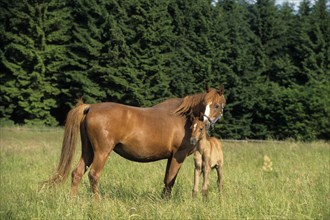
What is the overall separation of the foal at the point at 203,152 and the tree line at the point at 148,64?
22894mm

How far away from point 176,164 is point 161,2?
27.0 metres

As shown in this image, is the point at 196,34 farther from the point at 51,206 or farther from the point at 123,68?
the point at 51,206

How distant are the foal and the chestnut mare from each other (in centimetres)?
17

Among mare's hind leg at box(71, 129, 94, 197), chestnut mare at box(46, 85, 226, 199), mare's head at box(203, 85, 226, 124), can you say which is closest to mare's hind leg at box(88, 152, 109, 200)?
chestnut mare at box(46, 85, 226, 199)

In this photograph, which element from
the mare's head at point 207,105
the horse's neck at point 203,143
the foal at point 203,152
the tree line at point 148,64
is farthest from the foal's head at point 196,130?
the tree line at point 148,64

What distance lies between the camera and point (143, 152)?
7.56m

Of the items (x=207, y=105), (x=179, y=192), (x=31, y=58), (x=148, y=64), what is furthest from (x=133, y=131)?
(x=31, y=58)

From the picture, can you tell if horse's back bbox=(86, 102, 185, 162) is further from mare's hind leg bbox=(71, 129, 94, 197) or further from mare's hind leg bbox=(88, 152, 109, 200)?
mare's hind leg bbox=(71, 129, 94, 197)

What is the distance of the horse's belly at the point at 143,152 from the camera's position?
7.54 m

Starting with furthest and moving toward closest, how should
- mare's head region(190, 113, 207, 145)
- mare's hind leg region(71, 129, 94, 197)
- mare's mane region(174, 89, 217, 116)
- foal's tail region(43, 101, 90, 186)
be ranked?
1. foal's tail region(43, 101, 90, 186)
2. mare's mane region(174, 89, 217, 116)
3. mare's hind leg region(71, 129, 94, 197)
4. mare's head region(190, 113, 207, 145)

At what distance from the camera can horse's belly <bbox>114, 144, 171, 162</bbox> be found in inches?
297

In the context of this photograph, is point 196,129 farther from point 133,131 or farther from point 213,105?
point 133,131

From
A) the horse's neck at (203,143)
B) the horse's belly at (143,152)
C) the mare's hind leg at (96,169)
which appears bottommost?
the mare's hind leg at (96,169)

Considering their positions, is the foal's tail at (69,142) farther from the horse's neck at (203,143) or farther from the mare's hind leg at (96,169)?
the horse's neck at (203,143)
